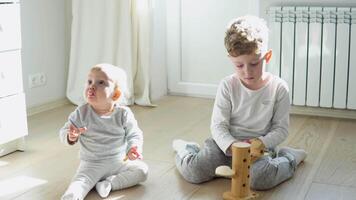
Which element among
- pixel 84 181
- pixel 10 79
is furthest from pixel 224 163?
pixel 10 79

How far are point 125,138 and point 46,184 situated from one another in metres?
0.39

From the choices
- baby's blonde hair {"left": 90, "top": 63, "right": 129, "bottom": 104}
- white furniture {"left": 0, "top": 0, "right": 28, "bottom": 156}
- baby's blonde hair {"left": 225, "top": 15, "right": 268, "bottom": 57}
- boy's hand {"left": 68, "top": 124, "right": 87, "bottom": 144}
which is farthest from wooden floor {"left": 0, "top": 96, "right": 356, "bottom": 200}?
baby's blonde hair {"left": 225, "top": 15, "right": 268, "bottom": 57}

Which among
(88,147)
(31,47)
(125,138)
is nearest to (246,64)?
(125,138)

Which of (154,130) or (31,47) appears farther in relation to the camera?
(31,47)

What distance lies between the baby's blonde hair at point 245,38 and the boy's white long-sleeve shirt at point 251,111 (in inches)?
6.7

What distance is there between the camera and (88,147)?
7.48ft

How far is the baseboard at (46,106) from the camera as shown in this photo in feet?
11.7

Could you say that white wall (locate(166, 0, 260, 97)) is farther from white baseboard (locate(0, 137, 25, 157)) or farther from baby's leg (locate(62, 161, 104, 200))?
baby's leg (locate(62, 161, 104, 200))

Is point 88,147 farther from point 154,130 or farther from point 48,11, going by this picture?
point 48,11

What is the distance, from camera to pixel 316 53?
10.7 ft

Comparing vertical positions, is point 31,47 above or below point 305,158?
above

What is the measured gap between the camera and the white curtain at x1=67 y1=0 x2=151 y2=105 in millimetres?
3617

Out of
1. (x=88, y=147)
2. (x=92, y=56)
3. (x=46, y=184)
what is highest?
(x=92, y=56)

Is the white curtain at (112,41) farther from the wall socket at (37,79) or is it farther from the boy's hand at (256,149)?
the boy's hand at (256,149)
